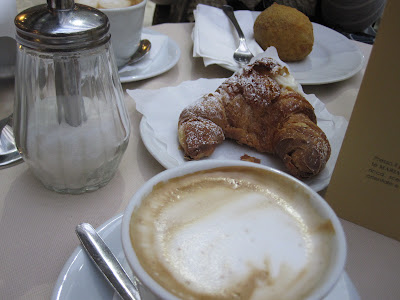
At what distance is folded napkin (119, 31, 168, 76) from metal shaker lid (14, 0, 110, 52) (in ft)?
1.46

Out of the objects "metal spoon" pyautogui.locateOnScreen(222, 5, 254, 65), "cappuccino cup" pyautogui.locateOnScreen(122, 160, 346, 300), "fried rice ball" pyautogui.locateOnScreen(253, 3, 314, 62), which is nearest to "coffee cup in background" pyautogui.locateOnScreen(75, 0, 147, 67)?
"metal spoon" pyautogui.locateOnScreen(222, 5, 254, 65)

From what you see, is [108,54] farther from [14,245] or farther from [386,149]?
[386,149]

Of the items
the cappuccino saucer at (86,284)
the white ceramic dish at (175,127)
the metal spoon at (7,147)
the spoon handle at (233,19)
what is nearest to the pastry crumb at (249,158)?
the white ceramic dish at (175,127)

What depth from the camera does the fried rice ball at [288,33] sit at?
3.57 ft

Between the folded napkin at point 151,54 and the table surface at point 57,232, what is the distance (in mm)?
291

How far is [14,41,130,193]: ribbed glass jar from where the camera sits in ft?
1.82

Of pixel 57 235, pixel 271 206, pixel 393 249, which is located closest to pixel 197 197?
pixel 271 206

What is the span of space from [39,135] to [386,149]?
0.49m

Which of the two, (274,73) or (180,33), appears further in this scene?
(180,33)

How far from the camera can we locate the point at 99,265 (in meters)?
0.45

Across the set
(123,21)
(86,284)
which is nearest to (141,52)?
(123,21)

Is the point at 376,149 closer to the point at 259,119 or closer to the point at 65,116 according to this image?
the point at 259,119

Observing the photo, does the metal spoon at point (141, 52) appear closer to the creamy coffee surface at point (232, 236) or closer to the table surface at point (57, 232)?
the table surface at point (57, 232)

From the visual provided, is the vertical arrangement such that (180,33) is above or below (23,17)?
below
